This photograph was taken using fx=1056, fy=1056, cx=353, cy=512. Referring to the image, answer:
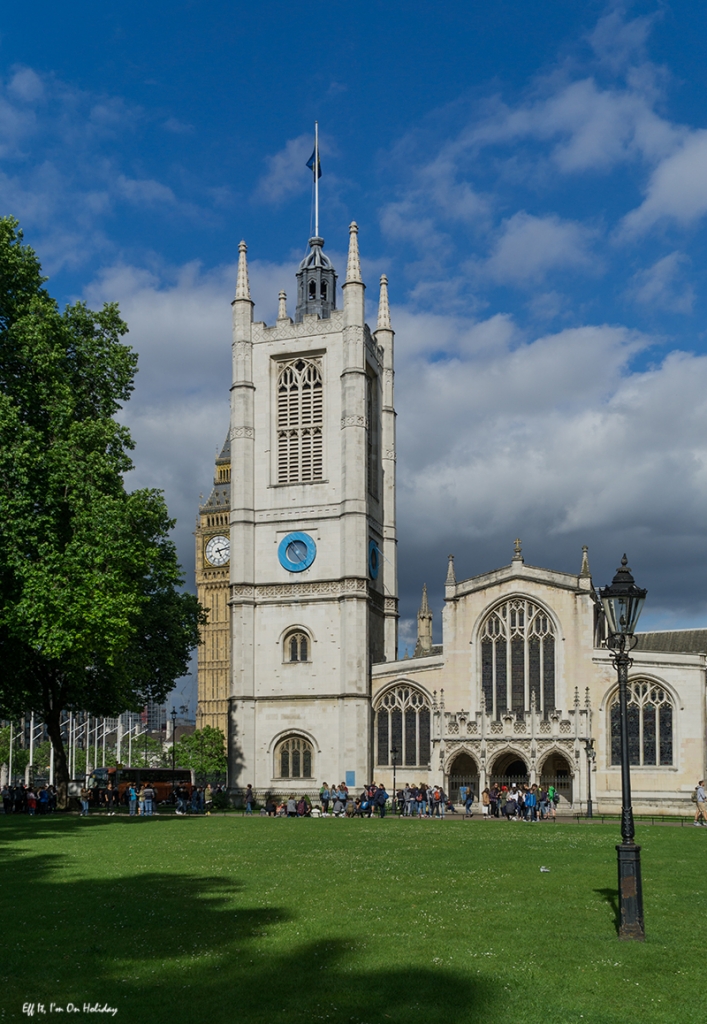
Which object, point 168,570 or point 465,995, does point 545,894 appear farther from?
point 168,570

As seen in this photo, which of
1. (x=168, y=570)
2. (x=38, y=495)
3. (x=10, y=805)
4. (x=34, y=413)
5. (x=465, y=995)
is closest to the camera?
(x=465, y=995)

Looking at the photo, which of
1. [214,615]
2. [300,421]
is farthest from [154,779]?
[214,615]

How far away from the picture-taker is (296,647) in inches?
2148

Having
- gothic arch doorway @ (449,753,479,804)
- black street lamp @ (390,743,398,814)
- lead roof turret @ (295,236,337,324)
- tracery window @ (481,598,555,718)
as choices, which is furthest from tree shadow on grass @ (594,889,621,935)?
lead roof turret @ (295,236,337,324)

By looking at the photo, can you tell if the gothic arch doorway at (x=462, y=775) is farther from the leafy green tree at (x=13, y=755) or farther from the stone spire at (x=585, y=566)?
the leafy green tree at (x=13, y=755)

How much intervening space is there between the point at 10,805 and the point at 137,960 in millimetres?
36585

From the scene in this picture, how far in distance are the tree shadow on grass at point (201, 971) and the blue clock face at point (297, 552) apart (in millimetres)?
39596

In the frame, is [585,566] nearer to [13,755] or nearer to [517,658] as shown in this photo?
[517,658]

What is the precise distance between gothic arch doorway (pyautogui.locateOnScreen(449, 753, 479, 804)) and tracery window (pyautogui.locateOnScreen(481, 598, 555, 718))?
2722mm

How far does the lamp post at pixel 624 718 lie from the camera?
12656mm

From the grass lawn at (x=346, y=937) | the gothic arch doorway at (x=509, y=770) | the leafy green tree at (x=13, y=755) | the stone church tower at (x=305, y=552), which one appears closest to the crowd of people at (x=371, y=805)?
the gothic arch doorway at (x=509, y=770)

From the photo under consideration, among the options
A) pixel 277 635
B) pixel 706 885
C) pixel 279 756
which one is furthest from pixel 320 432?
pixel 706 885

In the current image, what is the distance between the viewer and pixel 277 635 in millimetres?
54656

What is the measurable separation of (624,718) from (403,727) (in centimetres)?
3888
